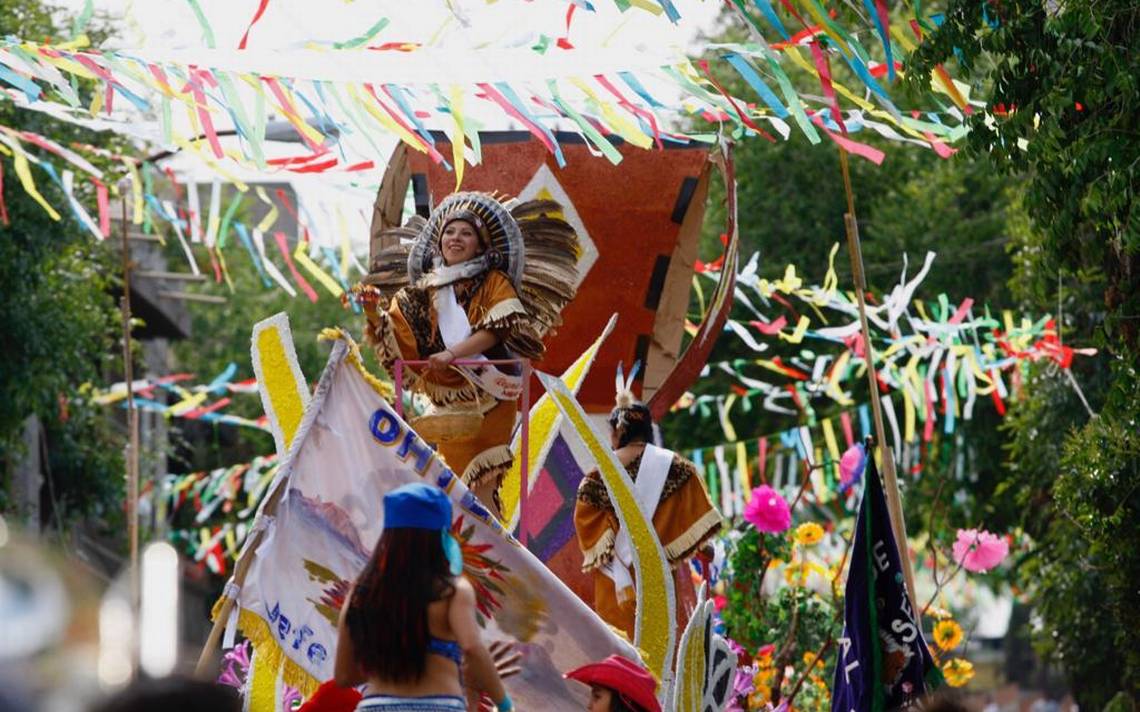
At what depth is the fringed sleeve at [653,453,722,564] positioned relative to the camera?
31.6 ft

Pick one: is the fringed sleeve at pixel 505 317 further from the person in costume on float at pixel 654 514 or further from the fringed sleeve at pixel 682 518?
the fringed sleeve at pixel 682 518

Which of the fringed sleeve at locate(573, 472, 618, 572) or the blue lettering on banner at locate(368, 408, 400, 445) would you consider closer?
the blue lettering on banner at locate(368, 408, 400, 445)

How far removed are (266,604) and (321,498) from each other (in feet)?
1.44

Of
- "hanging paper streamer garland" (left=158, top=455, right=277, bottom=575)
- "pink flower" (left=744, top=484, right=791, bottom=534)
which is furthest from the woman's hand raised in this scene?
"hanging paper streamer garland" (left=158, top=455, right=277, bottom=575)

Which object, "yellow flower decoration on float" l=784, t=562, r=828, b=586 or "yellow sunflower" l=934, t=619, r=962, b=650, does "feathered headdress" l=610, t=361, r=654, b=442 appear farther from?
"yellow flower decoration on float" l=784, t=562, r=828, b=586

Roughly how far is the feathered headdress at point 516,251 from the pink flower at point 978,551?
3.64 m

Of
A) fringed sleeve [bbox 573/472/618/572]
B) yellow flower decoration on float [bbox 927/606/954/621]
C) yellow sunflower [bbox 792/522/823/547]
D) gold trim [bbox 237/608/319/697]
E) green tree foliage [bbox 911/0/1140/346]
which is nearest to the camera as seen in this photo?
gold trim [bbox 237/608/319/697]

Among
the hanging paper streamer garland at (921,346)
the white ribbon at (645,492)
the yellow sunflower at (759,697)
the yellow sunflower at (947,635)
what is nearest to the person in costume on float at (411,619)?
the white ribbon at (645,492)

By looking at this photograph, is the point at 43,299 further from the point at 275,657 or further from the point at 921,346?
the point at 275,657

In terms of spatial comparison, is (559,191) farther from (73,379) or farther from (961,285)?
(961,285)

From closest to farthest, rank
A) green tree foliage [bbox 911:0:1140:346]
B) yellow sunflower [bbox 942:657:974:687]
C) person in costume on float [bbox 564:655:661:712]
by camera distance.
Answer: person in costume on float [bbox 564:655:661:712], green tree foliage [bbox 911:0:1140:346], yellow sunflower [bbox 942:657:974:687]

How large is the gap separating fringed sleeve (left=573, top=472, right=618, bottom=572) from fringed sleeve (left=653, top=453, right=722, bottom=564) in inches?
8.7

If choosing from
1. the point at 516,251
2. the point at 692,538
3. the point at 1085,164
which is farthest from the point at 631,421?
the point at 1085,164

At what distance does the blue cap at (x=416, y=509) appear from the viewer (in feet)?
17.4
